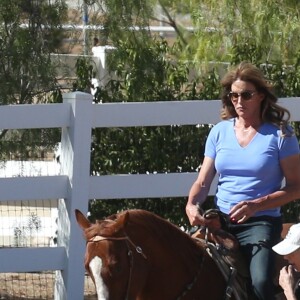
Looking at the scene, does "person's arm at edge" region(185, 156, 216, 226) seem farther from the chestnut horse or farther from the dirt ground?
the dirt ground

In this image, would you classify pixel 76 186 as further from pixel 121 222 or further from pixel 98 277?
pixel 98 277

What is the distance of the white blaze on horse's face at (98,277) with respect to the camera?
4.99 meters

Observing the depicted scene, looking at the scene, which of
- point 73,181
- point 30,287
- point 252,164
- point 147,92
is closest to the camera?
point 252,164

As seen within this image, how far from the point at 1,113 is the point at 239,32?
18.6 ft

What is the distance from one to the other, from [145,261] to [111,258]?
233mm

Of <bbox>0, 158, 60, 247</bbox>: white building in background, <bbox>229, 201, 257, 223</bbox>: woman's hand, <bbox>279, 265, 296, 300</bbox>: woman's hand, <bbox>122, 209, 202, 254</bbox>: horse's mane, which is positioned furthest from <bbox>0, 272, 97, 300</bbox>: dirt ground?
<bbox>279, 265, 296, 300</bbox>: woman's hand

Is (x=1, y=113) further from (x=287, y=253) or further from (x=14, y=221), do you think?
(x=287, y=253)

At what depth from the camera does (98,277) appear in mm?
5012

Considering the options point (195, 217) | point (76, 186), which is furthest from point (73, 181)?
point (195, 217)

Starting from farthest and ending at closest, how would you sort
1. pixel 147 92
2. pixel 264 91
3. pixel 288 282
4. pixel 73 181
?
pixel 147 92
pixel 73 181
pixel 264 91
pixel 288 282

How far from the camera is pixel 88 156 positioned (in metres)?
8.09

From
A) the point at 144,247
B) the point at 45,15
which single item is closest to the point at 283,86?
the point at 45,15

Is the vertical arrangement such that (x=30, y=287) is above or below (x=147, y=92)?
below

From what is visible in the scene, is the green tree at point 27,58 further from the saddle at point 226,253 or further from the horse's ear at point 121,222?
the horse's ear at point 121,222
